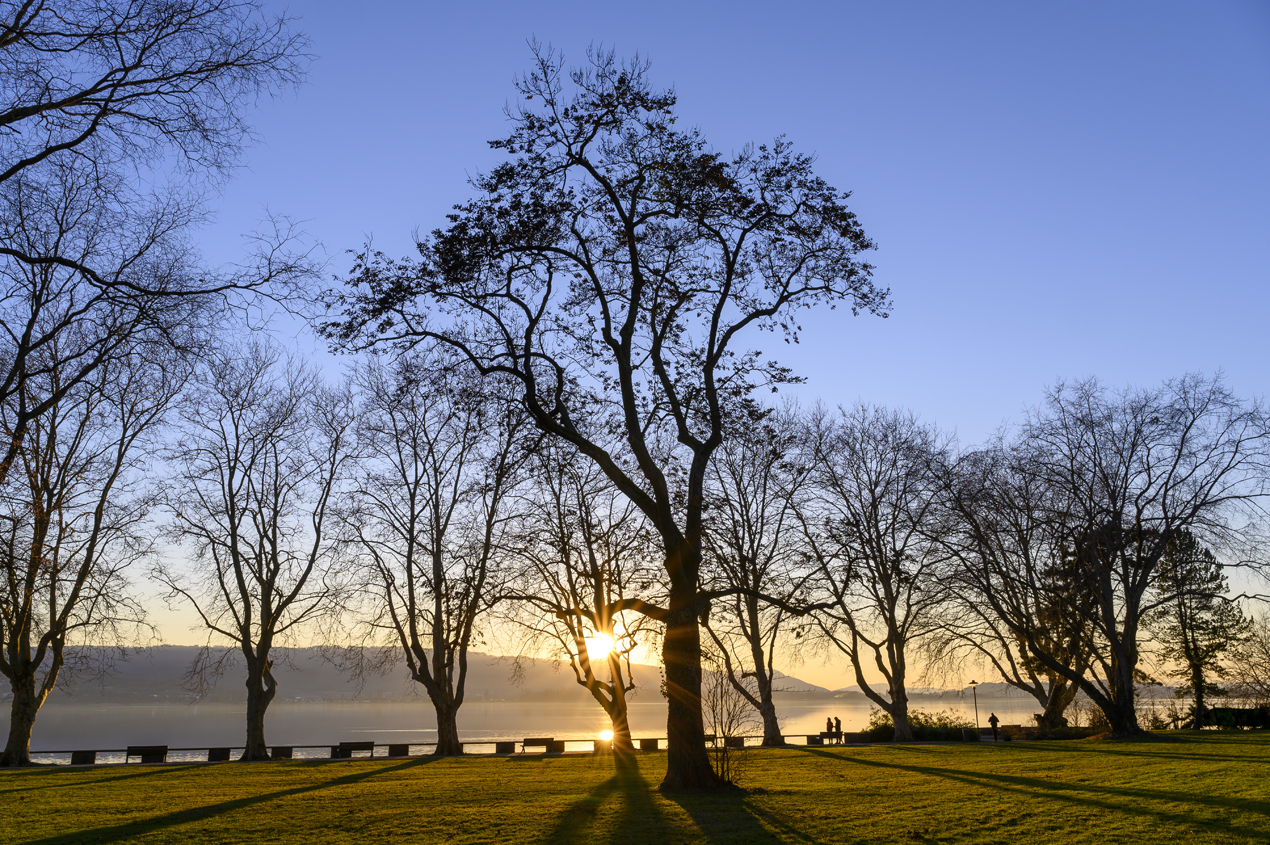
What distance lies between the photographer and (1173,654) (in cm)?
4575

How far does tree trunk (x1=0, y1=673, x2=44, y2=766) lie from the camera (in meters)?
25.7

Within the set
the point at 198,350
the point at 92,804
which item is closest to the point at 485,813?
the point at 92,804

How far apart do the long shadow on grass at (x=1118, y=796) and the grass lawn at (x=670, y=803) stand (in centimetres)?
4

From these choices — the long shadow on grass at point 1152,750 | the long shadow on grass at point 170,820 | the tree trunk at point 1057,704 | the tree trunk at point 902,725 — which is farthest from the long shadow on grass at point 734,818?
the tree trunk at point 1057,704

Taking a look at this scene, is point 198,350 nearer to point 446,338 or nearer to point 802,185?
point 446,338

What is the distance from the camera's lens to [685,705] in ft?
51.3

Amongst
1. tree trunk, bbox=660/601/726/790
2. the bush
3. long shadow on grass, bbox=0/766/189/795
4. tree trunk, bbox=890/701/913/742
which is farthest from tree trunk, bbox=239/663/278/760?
the bush

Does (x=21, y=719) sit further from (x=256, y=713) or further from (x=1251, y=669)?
(x=1251, y=669)

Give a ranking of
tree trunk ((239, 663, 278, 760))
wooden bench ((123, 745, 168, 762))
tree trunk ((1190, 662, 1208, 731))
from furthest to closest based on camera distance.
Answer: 1. tree trunk ((1190, 662, 1208, 731))
2. tree trunk ((239, 663, 278, 760))
3. wooden bench ((123, 745, 168, 762))

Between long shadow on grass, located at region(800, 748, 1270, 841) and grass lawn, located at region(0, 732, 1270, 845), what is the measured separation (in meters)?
0.04

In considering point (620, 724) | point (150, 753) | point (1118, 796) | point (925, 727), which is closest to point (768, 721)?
point (925, 727)

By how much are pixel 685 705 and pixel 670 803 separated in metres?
1.89

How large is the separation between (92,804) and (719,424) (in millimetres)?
13992

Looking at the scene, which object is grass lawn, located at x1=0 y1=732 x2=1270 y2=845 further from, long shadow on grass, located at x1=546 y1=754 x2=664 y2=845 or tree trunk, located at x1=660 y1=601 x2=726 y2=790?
tree trunk, located at x1=660 y1=601 x2=726 y2=790
